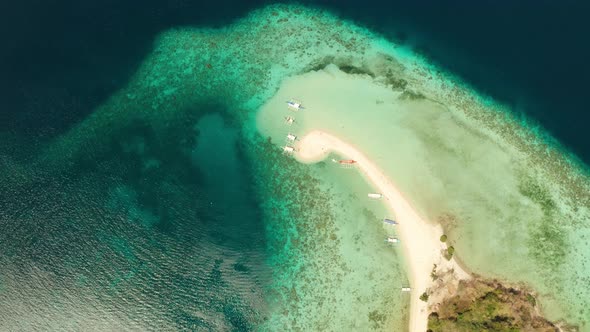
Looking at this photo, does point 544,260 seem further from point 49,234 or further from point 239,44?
point 49,234

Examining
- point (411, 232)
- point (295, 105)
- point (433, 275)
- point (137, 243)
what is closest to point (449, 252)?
point (433, 275)

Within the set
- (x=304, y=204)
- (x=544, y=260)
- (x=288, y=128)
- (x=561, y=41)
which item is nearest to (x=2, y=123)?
(x=288, y=128)

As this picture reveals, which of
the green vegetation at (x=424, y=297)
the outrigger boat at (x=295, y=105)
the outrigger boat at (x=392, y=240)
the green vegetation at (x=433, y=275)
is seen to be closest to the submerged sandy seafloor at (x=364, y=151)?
the outrigger boat at (x=295, y=105)

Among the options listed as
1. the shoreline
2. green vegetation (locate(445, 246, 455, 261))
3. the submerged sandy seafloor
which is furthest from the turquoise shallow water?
green vegetation (locate(445, 246, 455, 261))

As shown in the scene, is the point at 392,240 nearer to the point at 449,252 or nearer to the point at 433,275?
the point at 433,275

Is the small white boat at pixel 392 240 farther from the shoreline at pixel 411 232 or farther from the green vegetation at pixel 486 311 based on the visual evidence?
the green vegetation at pixel 486 311
